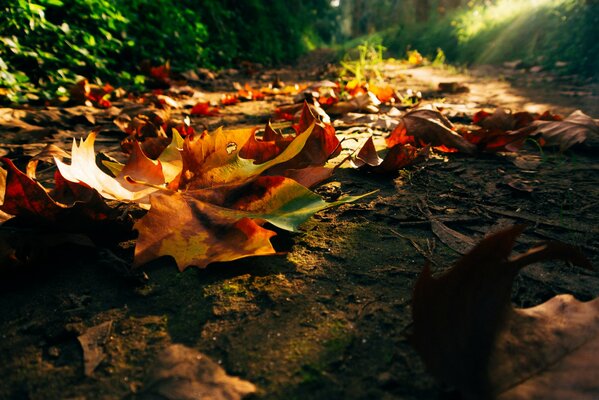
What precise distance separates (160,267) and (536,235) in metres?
0.88

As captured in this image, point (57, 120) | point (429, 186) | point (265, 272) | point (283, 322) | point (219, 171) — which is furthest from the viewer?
point (57, 120)

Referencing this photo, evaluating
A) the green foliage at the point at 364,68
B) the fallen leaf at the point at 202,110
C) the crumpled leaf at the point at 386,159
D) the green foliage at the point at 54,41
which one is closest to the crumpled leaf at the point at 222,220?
the crumpled leaf at the point at 386,159

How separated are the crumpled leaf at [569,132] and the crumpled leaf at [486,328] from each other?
Answer: 54.2 inches

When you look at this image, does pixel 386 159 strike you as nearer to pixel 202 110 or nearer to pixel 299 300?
pixel 299 300

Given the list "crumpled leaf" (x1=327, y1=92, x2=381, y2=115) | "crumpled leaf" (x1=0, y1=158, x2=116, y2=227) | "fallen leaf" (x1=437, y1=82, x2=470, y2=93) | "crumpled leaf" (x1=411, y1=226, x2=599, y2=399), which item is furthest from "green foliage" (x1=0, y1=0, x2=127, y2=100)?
"fallen leaf" (x1=437, y1=82, x2=470, y2=93)

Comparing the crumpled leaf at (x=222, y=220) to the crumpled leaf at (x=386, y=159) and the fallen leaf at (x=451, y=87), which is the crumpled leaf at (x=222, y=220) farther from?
the fallen leaf at (x=451, y=87)

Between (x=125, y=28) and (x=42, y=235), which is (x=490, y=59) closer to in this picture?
(x=125, y=28)

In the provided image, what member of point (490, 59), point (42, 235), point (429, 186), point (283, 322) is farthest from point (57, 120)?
point (490, 59)

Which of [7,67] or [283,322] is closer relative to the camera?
[283,322]

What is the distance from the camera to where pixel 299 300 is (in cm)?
77

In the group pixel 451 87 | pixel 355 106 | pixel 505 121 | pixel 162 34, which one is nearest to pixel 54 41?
pixel 162 34

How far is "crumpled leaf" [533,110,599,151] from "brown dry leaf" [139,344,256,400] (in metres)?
1.64

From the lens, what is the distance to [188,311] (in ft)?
2.47

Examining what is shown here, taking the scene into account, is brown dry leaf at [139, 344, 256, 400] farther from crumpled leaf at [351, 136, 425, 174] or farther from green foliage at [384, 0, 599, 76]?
green foliage at [384, 0, 599, 76]
